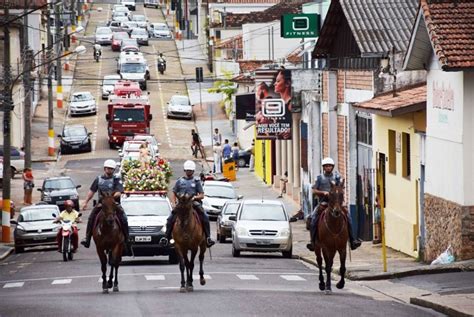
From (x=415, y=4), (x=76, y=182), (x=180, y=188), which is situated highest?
(x=415, y=4)

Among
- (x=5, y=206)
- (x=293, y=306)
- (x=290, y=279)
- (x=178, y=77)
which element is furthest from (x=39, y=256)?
(x=178, y=77)

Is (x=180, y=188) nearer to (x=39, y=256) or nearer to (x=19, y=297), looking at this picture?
(x=19, y=297)

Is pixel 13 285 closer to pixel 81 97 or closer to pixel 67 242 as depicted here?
pixel 67 242

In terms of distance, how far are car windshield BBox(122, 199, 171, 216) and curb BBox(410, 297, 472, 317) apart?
14.3 metres

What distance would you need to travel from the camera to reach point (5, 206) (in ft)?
164

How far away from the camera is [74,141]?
79562 millimetres

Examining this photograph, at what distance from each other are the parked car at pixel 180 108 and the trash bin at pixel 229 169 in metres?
20.0

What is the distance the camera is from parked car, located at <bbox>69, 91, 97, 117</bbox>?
9212cm

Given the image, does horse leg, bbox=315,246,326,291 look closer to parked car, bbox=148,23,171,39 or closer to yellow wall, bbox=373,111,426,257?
yellow wall, bbox=373,111,426,257

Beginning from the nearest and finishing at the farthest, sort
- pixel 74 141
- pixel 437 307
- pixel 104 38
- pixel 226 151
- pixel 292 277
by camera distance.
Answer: pixel 437 307 → pixel 292 277 → pixel 226 151 → pixel 74 141 → pixel 104 38

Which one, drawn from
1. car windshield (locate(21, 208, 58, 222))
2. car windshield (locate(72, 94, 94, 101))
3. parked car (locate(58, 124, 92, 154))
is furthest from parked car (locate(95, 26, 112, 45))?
car windshield (locate(21, 208, 58, 222))

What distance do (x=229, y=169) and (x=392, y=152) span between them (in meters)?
31.4

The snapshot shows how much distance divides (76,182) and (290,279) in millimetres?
39352

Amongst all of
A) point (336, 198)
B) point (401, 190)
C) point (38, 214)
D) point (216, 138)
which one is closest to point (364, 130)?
point (401, 190)
